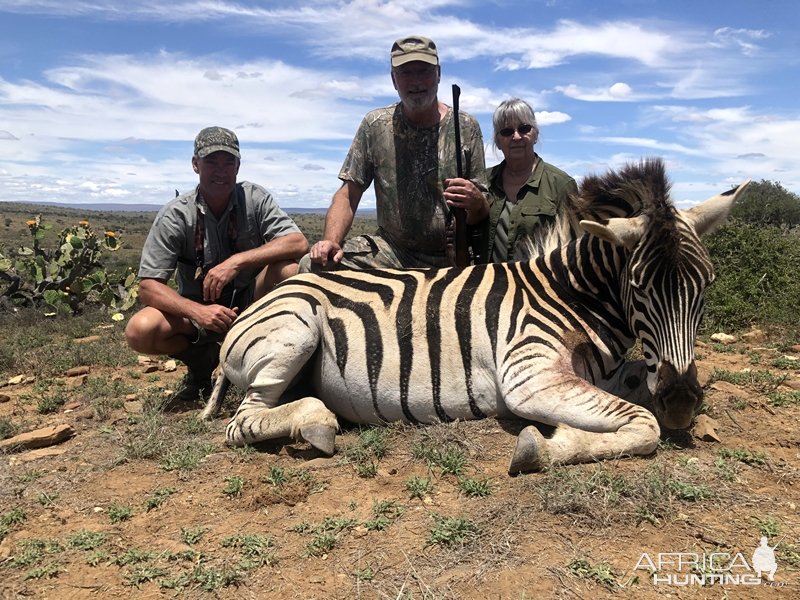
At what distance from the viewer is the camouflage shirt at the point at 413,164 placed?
19.8ft

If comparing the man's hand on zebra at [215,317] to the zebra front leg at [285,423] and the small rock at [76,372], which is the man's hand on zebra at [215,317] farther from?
the small rock at [76,372]

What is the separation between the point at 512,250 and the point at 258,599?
4.11 metres

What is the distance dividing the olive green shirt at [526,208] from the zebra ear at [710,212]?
2.00 metres

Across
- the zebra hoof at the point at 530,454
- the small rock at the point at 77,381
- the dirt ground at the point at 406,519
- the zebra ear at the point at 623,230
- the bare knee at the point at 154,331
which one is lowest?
the small rock at the point at 77,381

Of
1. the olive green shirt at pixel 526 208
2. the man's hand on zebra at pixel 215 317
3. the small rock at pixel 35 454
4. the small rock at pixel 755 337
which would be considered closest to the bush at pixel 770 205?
the small rock at pixel 755 337

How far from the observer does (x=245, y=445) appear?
4.13 metres

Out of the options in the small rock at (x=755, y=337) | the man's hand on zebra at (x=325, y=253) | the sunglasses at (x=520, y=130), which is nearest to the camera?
the man's hand on zebra at (x=325, y=253)

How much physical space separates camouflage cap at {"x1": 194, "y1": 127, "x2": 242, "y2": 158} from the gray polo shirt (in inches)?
15.6

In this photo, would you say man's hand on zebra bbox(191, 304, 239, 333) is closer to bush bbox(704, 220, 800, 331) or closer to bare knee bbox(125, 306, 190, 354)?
bare knee bbox(125, 306, 190, 354)

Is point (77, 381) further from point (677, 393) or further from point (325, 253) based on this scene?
point (677, 393)

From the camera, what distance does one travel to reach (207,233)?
5590mm

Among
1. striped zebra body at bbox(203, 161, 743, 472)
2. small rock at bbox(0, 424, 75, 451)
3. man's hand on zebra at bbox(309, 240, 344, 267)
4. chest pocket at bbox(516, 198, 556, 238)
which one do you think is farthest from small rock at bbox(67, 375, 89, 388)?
chest pocket at bbox(516, 198, 556, 238)

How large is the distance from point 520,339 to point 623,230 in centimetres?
95

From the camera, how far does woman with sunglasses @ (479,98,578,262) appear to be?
19.2ft
